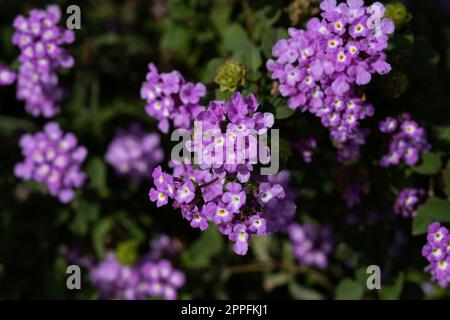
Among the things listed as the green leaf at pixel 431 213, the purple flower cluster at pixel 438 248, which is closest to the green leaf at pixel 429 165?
the green leaf at pixel 431 213

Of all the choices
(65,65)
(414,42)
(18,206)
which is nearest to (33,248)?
(18,206)

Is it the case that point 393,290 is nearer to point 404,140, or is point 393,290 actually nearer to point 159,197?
point 404,140

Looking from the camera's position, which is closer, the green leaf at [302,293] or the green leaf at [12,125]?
the green leaf at [302,293]

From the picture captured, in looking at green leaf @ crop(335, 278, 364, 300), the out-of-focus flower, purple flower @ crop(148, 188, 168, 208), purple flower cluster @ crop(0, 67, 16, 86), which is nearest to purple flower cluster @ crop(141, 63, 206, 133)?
the out-of-focus flower

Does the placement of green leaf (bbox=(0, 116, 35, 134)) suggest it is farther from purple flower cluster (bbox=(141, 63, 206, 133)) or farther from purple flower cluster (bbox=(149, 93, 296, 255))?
purple flower cluster (bbox=(149, 93, 296, 255))

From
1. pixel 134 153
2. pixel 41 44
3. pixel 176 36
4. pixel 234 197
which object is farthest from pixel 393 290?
pixel 41 44

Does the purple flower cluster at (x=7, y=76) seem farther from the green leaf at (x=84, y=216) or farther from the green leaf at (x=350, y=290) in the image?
the green leaf at (x=350, y=290)
